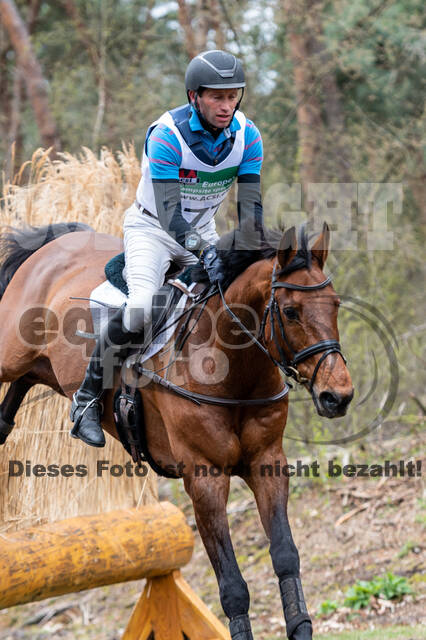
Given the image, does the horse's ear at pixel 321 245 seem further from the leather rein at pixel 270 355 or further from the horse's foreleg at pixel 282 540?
the horse's foreleg at pixel 282 540

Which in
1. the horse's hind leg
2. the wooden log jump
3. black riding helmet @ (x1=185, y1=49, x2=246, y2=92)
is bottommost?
the wooden log jump

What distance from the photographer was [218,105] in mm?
3576

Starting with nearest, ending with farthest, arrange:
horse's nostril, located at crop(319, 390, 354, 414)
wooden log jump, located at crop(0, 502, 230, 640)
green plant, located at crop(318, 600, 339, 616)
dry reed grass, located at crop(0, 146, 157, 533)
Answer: horse's nostril, located at crop(319, 390, 354, 414) → wooden log jump, located at crop(0, 502, 230, 640) → dry reed grass, located at crop(0, 146, 157, 533) → green plant, located at crop(318, 600, 339, 616)

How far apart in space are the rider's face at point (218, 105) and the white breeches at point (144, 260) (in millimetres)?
686

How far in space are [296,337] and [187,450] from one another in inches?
35.6

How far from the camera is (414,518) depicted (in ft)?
23.7

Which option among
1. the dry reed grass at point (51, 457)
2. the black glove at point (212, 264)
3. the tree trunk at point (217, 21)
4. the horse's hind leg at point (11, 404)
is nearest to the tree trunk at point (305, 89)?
the tree trunk at point (217, 21)

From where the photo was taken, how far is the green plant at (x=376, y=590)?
622 cm

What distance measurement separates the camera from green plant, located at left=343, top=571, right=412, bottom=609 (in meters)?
6.22

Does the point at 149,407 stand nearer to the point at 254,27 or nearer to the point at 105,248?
the point at 105,248

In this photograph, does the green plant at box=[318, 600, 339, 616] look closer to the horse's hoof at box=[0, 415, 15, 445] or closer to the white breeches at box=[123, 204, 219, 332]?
the horse's hoof at box=[0, 415, 15, 445]

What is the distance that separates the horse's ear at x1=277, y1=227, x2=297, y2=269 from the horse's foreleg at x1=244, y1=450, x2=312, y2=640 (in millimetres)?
1025

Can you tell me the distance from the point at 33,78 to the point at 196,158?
9.21m

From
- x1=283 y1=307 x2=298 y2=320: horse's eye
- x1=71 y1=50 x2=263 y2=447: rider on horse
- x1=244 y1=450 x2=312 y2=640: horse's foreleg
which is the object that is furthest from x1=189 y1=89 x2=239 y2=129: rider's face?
x1=244 y1=450 x2=312 y2=640: horse's foreleg
